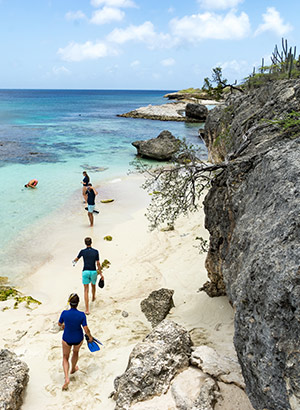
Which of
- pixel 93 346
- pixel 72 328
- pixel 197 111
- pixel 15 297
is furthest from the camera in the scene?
pixel 197 111

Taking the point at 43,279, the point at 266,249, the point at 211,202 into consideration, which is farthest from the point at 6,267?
the point at 266,249

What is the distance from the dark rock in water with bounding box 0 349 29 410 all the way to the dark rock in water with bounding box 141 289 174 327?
3104 millimetres

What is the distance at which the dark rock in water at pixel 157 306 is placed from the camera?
795 cm

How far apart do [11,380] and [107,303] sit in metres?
3.66

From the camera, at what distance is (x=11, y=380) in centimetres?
555

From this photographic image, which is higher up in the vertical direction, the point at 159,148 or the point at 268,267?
the point at 268,267

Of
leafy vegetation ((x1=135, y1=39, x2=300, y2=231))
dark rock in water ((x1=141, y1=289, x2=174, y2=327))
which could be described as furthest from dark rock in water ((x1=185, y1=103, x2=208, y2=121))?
dark rock in water ((x1=141, y1=289, x2=174, y2=327))

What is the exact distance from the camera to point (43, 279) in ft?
35.0

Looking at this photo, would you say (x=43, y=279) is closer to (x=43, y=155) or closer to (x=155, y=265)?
(x=155, y=265)

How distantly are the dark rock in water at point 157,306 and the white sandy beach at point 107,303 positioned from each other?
17 centimetres

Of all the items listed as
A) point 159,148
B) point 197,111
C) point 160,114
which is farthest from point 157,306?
point 160,114

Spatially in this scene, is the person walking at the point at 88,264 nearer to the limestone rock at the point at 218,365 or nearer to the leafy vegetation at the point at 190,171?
the leafy vegetation at the point at 190,171

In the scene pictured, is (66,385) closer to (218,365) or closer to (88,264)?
(218,365)

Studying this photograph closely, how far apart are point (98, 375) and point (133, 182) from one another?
54.5ft
